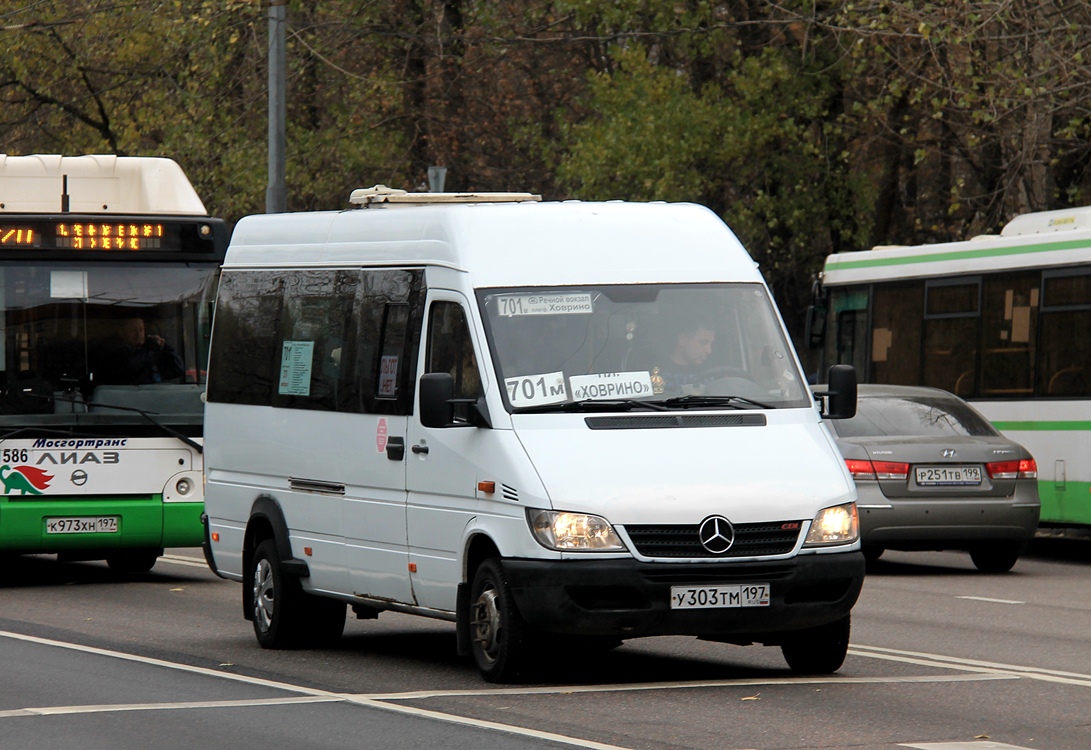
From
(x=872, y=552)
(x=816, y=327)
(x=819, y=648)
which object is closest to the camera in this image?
(x=819, y=648)

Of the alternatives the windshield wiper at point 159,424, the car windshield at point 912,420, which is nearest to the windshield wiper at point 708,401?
the windshield wiper at point 159,424

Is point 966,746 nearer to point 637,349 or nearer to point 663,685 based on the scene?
point 663,685

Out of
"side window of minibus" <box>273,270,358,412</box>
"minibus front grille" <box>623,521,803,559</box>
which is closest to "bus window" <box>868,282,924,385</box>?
"side window of minibus" <box>273,270,358,412</box>

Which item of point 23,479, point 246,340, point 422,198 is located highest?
point 422,198

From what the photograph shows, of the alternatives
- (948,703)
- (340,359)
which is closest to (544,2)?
(340,359)

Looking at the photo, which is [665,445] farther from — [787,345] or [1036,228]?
[1036,228]

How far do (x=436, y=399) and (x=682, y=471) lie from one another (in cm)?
123

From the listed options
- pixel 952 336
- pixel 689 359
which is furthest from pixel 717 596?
pixel 952 336

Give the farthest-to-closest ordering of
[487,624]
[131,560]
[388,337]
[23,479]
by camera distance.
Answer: [131,560] < [23,479] < [388,337] < [487,624]

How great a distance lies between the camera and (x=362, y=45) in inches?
1302

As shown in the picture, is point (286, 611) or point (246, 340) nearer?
point (286, 611)

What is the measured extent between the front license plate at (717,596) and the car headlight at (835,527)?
340 millimetres

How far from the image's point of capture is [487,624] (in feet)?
31.5

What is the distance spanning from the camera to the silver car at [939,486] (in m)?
16.4
